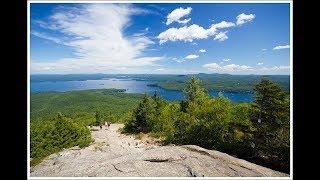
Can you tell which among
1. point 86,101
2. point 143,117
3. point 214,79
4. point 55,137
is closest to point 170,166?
point 55,137

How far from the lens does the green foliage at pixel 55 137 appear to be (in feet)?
44.9

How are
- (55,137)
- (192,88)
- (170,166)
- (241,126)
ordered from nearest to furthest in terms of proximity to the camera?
(170,166)
(241,126)
(55,137)
(192,88)

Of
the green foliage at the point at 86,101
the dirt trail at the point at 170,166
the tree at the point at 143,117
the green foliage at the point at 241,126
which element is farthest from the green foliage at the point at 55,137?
the green foliage at the point at 86,101

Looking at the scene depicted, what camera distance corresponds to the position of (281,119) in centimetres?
1094

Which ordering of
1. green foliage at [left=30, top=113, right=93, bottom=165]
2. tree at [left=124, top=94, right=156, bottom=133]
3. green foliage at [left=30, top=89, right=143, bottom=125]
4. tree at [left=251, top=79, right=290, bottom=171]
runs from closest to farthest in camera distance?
tree at [left=251, top=79, right=290, bottom=171]
green foliage at [left=30, top=113, right=93, bottom=165]
tree at [left=124, top=94, right=156, bottom=133]
green foliage at [left=30, top=89, right=143, bottom=125]

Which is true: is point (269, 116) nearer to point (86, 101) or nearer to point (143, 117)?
point (143, 117)

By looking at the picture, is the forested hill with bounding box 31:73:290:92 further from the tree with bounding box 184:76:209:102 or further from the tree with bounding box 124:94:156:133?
the tree with bounding box 124:94:156:133

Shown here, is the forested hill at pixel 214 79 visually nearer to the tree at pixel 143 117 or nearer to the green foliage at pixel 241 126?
the green foliage at pixel 241 126

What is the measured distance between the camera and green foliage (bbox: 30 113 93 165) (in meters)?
13.7

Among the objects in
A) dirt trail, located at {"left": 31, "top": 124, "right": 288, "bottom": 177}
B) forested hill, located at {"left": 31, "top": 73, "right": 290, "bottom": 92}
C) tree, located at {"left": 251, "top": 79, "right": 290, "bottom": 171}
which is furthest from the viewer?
forested hill, located at {"left": 31, "top": 73, "right": 290, "bottom": 92}

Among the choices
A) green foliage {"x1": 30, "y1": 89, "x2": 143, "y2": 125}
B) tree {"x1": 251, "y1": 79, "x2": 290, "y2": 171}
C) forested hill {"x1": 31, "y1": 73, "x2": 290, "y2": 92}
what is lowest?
green foliage {"x1": 30, "y1": 89, "x2": 143, "y2": 125}

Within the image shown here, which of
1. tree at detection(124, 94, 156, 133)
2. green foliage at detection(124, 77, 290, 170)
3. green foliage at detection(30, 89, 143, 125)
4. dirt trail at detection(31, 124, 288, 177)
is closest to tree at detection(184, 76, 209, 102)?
tree at detection(124, 94, 156, 133)

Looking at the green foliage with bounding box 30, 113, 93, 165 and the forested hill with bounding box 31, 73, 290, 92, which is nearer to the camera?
the forested hill with bounding box 31, 73, 290, 92

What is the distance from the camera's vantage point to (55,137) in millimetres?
15078
